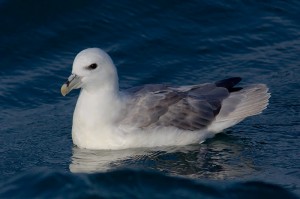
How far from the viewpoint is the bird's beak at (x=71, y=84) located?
984 centimetres

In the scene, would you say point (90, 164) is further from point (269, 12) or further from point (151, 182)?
point (269, 12)

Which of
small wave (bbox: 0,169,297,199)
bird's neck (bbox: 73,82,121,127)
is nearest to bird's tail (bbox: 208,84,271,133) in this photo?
bird's neck (bbox: 73,82,121,127)

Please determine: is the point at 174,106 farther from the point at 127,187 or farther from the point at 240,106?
the point at 127,187

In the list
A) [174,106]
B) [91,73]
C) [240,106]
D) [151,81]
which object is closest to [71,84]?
[91,73]

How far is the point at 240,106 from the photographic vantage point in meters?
11.0

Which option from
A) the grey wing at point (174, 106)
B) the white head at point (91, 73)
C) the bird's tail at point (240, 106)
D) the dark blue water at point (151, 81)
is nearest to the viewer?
the dark blue water at point (151, 81)

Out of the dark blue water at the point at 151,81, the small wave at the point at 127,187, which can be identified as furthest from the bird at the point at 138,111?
the small wave at the point at 127,187

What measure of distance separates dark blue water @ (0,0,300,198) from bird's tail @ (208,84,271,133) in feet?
0.63

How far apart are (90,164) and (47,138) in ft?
3.76

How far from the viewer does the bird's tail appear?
10.9m

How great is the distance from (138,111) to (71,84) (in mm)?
902

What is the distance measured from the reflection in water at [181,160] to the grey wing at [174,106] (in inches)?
12.0

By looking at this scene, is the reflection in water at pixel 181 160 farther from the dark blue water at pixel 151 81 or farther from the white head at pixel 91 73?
the white head at pixel 91 73

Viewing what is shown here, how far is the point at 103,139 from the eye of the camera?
10148mm
